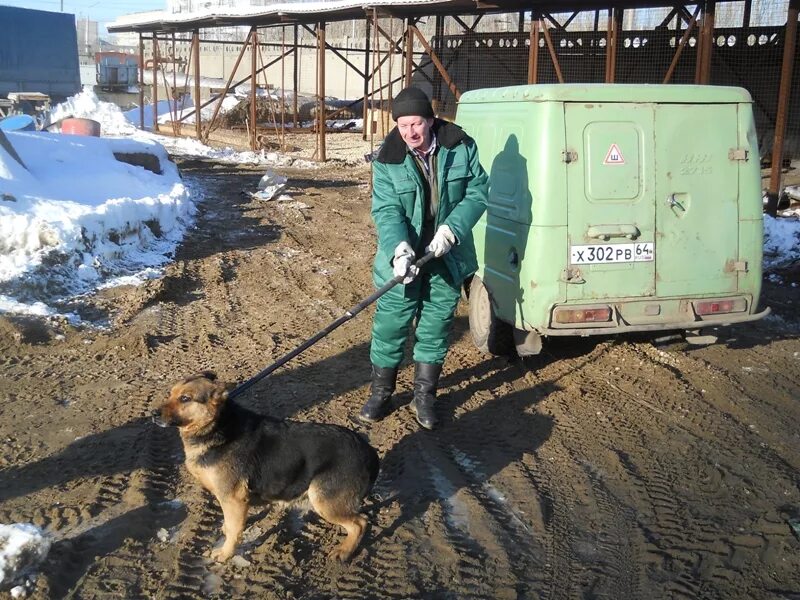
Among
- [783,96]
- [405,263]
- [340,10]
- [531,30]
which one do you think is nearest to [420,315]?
[405,263]

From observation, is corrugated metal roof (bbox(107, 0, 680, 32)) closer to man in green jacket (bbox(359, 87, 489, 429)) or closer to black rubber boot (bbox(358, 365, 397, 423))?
man in green jacket (bbox(359, 87, 489, 429))

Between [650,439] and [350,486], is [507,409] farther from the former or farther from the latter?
[350,486]

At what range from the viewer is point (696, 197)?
531 centimetres

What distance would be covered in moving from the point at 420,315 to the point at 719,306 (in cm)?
209

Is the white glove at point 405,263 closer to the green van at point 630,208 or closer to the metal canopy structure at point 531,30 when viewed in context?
the green van at point 630,208

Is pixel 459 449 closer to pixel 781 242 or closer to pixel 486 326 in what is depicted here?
pixel 486 326

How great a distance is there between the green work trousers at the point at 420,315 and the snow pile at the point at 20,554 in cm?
227

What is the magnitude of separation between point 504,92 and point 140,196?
6.54 meters

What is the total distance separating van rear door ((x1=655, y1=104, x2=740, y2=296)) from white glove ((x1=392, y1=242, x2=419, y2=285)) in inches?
71.4

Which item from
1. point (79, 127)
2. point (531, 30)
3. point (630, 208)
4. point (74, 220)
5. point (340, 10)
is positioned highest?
point (340, 10)

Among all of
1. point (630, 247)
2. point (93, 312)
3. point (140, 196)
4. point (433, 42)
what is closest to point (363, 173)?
point (433, 42)

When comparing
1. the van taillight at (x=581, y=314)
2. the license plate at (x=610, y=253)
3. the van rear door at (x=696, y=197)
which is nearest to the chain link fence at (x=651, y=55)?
the van rear door at (x=696, y=197)

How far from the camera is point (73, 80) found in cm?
3025

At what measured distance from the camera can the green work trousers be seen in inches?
192
